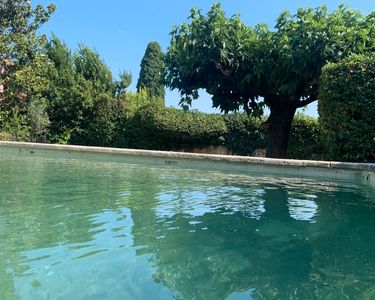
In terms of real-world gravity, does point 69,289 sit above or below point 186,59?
below

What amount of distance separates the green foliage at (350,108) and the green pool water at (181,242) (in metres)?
3.06

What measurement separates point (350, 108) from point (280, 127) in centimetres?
395

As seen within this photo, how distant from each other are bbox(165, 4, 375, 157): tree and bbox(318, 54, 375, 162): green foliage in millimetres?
1809

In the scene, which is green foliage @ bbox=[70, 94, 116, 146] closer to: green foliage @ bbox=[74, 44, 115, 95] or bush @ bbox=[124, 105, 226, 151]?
bush @ bbox=[124, 105, 226, 151]

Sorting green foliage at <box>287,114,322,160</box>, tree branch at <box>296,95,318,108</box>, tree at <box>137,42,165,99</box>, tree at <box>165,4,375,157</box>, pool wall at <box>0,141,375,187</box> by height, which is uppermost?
tree at <box>137,42,165,99</box>

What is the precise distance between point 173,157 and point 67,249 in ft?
24.3

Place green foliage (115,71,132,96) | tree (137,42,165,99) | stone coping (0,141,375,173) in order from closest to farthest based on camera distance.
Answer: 1. stone coping (0,141,375,173)
2. green foliage (115,71,132,96)
3. tree (137,42,165,99)

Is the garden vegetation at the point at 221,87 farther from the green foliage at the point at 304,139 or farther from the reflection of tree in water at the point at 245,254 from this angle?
the reflection of tree in water at the point at 245,254

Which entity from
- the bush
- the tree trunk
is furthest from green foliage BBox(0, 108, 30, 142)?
the tree trunk

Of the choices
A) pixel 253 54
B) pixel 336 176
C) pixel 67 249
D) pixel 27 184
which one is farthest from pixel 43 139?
pixel 67 249

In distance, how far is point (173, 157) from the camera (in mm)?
10734

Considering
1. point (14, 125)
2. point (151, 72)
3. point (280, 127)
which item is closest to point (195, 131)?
point (280, 127)

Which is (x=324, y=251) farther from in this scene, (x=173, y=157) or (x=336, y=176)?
(x=173, y=157)

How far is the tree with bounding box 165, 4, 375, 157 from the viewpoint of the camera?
11570 millimetres
